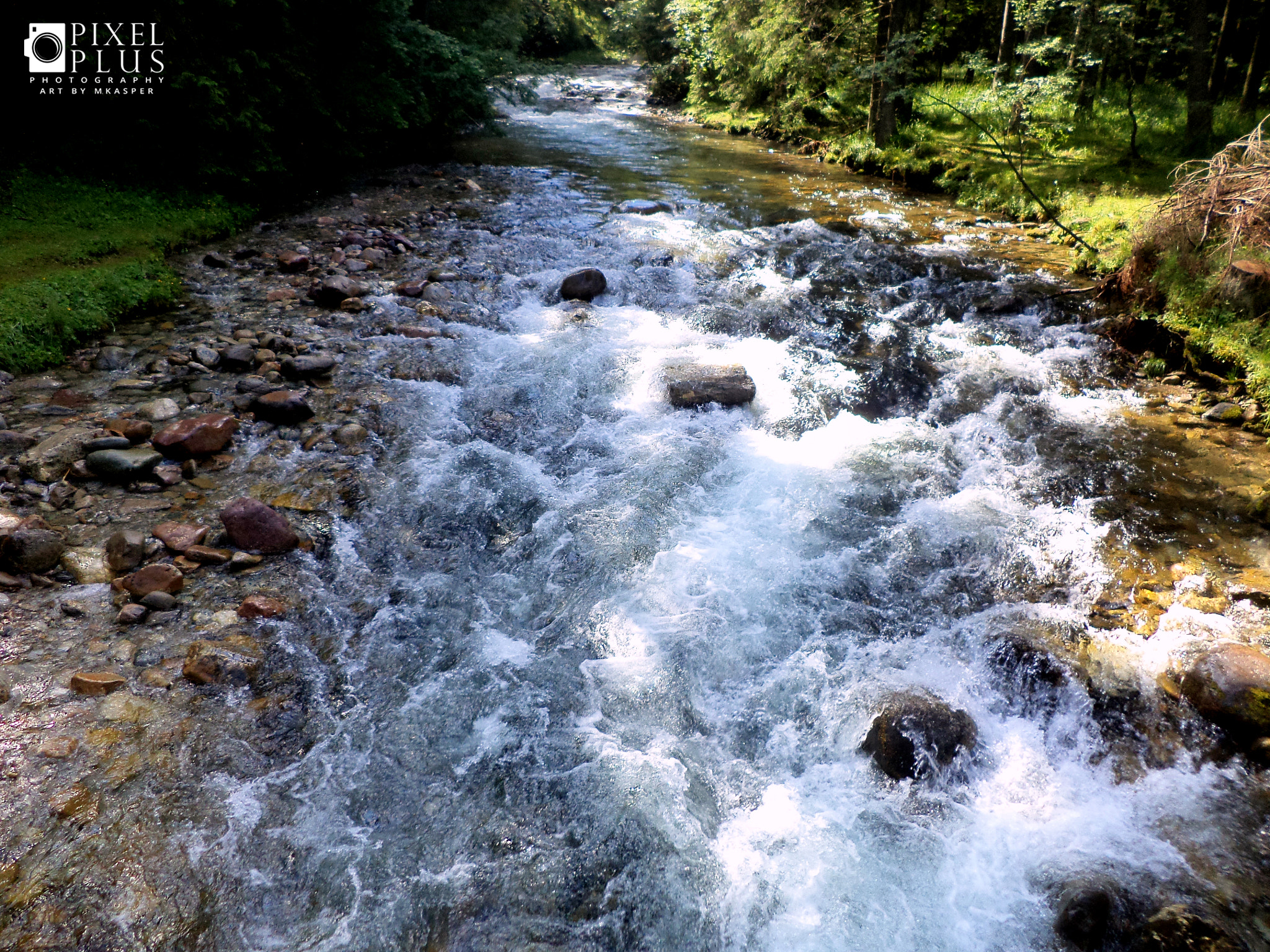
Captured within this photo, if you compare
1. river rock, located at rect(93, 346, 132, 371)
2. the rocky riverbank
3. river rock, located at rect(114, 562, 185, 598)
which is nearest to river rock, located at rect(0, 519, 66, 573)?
the rocky riverbank

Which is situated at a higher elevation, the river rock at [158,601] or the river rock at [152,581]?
the river rock at [152,581]

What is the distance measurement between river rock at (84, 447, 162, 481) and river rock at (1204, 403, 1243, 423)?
9.38m

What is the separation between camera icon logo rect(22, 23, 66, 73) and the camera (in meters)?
8.82

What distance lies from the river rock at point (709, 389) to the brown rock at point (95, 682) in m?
4.96

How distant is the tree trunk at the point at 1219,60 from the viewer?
1386 cm

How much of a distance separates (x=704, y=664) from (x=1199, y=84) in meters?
14.6

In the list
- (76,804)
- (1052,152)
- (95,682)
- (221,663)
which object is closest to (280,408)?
(221,663)

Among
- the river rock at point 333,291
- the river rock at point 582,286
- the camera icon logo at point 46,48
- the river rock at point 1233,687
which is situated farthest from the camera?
the river rock at point 582,286

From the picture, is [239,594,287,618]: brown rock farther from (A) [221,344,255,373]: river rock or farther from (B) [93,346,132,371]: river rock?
(B) [93,346,132,371]: river rock

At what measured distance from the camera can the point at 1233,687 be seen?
3924 mm

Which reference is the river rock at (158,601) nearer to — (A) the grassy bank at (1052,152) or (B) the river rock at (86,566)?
(B) the river rock at (86,566)

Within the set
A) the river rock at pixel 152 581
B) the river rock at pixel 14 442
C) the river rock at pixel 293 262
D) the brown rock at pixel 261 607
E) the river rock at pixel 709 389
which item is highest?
the river rock at pixel 293 262

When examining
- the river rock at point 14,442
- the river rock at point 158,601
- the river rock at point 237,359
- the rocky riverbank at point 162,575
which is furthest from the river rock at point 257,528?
the river rock at point 237,359

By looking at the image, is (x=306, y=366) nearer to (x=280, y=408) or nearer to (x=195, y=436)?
(x=280, y=408)
